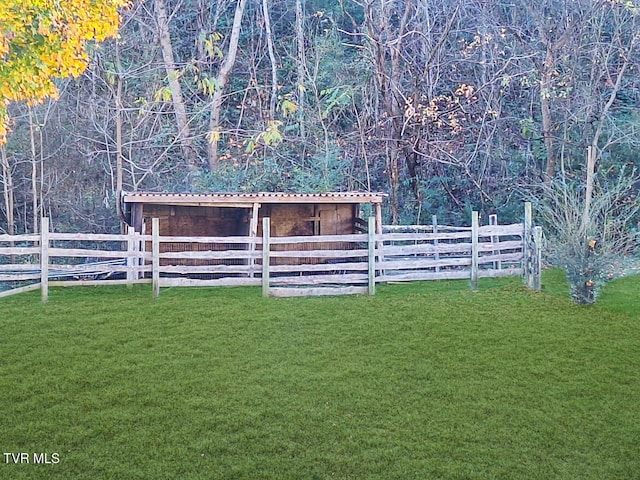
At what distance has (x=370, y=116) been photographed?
16.1 metres

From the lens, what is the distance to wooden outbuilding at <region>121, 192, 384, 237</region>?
10.6 m

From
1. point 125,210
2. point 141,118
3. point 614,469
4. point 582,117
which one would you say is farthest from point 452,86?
point 614,469

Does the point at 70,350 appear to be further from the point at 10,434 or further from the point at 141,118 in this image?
the point at 141,118

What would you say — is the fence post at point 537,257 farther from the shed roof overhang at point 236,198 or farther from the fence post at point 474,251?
the shed roof overhang at point 236,198

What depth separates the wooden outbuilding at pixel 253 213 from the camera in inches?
416

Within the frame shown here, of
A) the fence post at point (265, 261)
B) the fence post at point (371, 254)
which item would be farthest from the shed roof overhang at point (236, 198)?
the fence post at point (371, 254)

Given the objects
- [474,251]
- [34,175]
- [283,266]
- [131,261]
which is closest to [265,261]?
[283,266]

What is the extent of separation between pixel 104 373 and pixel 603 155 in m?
13.3

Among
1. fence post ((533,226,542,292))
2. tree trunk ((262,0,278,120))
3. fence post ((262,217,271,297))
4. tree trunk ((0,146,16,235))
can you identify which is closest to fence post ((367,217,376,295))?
fence post ((262,217,271,297))

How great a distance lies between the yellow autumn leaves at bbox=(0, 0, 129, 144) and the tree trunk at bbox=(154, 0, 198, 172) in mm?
9033

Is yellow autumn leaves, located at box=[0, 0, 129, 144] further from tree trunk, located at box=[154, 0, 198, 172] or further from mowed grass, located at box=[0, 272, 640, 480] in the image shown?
tree trunk, located at box=[154, 0, 198, 172]

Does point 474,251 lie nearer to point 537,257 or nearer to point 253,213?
point 537,257

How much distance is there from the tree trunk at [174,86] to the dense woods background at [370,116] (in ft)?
0.19

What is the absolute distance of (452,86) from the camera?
1616cm
